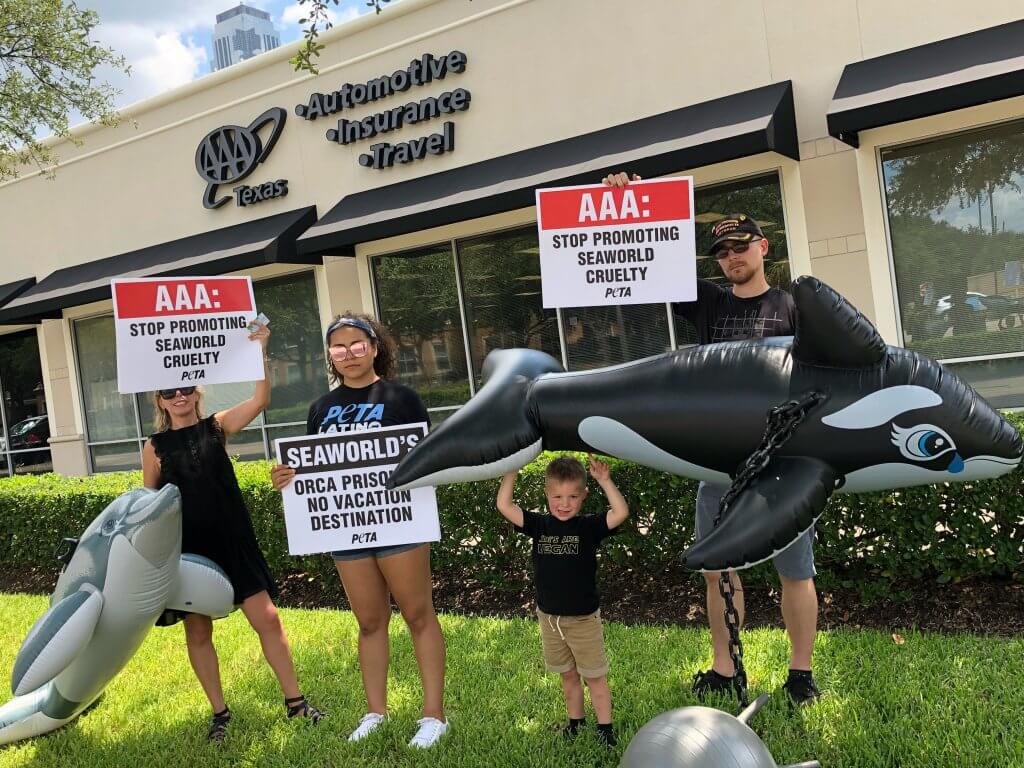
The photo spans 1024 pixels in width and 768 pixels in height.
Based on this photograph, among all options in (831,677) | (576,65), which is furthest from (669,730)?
(576,65)

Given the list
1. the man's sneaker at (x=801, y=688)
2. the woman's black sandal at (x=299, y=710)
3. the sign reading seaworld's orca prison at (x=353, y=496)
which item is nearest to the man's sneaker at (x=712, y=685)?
the man's sneaker at (x=801, y=688)

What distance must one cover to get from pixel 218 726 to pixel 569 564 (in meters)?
2.09

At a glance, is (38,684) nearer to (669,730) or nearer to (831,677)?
(669,730)

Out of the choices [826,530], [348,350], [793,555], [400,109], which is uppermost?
[400,109]

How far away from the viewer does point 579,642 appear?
3.32 metres

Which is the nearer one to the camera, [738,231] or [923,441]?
[923,441]

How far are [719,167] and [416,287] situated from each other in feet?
14.2

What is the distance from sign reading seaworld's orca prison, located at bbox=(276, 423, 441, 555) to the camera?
3.53 metres

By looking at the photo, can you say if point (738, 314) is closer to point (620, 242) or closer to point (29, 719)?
point (620, 242)

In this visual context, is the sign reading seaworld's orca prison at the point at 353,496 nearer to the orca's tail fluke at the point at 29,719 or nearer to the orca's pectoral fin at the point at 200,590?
the orca's pectoral fin at the point at 200,590

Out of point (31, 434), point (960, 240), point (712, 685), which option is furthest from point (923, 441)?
point (31, 434)

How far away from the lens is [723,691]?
3.87 m

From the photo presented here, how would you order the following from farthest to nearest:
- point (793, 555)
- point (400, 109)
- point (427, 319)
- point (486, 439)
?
point (427, 319)
point (400, 109)
point (793, 555)
point (486, 439)

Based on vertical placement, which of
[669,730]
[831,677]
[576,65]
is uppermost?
[576,65]
